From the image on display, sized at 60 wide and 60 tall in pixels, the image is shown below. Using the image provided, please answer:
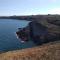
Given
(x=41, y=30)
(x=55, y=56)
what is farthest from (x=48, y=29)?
(x=55, y=56)

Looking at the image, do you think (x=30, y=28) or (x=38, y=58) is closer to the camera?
(x=38, y=58)

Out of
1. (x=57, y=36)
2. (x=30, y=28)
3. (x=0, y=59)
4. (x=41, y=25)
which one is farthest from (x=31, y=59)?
(x=30, y=28)

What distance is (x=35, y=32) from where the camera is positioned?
7706 cm

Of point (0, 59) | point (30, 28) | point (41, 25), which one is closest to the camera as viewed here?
point (0, 59)

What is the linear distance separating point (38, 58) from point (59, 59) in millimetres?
1066

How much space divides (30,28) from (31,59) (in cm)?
7620

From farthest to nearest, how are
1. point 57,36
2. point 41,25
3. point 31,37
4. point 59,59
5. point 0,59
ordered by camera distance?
1. point 41,25
2. point 31,37
3. point 57,36
4. point 0,59
5. point 59,59

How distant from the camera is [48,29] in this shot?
74062 mm

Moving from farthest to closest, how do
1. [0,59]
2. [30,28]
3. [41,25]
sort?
[30,28] < [41,25] < [0,59]

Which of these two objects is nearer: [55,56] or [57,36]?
[55,56]

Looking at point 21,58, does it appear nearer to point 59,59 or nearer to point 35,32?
point 59,59

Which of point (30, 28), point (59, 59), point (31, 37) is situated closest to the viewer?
point (59, 59)

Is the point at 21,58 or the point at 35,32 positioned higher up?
the point at 21,58

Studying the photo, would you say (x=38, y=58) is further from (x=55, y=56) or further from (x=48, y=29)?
(x=48, y=29)
